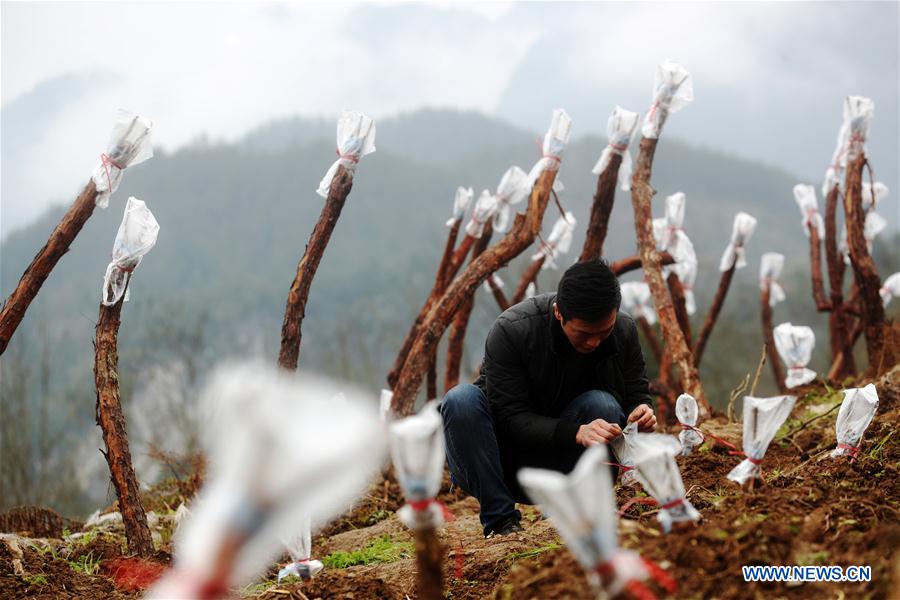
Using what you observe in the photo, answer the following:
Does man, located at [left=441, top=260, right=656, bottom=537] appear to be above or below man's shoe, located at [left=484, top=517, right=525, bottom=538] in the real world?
above

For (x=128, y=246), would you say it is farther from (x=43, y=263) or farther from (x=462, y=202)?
(x=462, y=202)

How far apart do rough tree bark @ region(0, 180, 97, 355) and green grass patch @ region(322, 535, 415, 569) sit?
184 centimetres

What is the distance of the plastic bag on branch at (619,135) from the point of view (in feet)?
20.0

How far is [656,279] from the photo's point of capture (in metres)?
5.70

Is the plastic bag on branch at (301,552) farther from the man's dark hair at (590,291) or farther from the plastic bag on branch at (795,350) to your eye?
the plastic bag on branch at (795,350)

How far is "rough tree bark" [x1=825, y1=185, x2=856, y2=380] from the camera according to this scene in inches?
300

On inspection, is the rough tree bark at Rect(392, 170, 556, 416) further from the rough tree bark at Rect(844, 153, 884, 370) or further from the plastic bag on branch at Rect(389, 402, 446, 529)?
the plastic bag on branch at Rect(389, 402, 446, 529)

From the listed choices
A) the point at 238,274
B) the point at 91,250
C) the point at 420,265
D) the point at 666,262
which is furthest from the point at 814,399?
the point at 91,250

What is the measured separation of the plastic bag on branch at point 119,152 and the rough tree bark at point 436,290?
2.59 meters

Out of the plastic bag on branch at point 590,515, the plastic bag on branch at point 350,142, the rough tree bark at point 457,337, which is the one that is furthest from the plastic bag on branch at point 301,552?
the rough tree bark at point 457,337

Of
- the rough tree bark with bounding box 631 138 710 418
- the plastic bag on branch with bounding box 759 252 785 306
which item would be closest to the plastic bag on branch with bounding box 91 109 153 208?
the rough tree bark with bounding box 631 138 710 418

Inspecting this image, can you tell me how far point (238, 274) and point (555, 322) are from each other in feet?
157

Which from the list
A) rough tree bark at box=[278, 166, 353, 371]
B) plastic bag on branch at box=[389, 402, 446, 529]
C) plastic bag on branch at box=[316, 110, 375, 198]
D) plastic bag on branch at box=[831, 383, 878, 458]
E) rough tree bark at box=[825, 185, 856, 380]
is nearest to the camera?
plastic bag on branch at box=[389, 402, 446, 529]

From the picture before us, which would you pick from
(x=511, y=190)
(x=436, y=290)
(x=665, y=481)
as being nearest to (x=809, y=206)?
(x=511, y=190)
